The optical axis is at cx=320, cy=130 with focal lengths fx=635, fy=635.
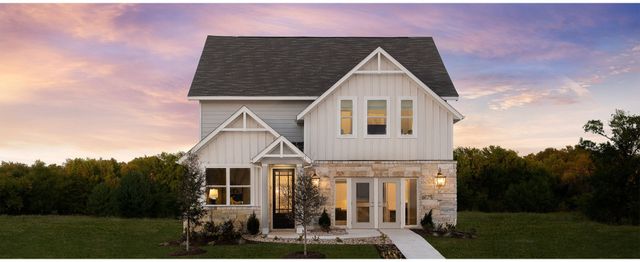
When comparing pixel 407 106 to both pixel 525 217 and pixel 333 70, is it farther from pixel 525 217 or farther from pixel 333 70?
pixel 525 217

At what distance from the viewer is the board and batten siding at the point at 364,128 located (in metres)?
25.2

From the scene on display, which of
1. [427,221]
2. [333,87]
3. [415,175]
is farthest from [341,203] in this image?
[333,87]

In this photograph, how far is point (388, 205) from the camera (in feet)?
81.9

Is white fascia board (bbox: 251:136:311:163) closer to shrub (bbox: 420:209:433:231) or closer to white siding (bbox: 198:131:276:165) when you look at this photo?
white siding (bbox: 198:131:276:165)

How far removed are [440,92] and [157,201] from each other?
72.3 ft

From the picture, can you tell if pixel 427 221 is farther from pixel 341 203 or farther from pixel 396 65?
pixel 396 65

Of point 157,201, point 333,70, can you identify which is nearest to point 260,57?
point 333,70

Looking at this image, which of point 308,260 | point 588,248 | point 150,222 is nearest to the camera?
point 308,260

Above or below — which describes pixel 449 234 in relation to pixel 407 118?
below

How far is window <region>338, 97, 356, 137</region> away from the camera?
25234 mm

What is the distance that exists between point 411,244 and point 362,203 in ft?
14.3

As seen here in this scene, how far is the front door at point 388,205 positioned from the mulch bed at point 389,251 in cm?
426

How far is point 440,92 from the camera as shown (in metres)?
26.8

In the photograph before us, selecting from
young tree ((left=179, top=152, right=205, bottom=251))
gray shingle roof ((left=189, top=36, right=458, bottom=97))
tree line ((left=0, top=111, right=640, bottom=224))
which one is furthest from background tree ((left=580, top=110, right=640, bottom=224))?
young tree ((left=179, top=152, right=205, bottom=251))
